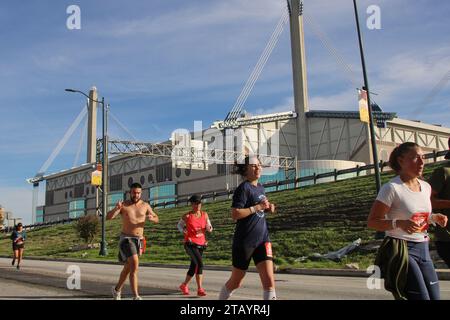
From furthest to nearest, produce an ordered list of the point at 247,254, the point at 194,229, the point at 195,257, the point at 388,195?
the point at 194,229, the point at 195,257, the point at 247,254, the point at 388,195

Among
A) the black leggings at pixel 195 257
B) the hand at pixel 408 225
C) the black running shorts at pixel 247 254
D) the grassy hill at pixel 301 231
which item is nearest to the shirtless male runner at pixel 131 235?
the black leggings at pixel 195 257

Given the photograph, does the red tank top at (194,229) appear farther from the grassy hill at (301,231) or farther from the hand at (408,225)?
the grassy hill at (301,231)

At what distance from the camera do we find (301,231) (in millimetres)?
23094

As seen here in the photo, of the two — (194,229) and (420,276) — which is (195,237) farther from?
(420,276)

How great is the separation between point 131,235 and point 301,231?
53.1ft

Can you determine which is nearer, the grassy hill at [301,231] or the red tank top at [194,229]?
the red tank top at [194,229]

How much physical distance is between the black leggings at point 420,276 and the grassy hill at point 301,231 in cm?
1198

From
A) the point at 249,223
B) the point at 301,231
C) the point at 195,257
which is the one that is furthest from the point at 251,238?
the point at 301,231

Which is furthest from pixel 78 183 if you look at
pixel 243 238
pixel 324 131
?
pixel 243 238

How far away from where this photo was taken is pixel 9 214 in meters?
71.8

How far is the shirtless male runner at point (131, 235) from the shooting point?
7.70 metres

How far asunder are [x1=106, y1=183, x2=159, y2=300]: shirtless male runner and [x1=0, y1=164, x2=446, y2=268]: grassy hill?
30.6 feet
